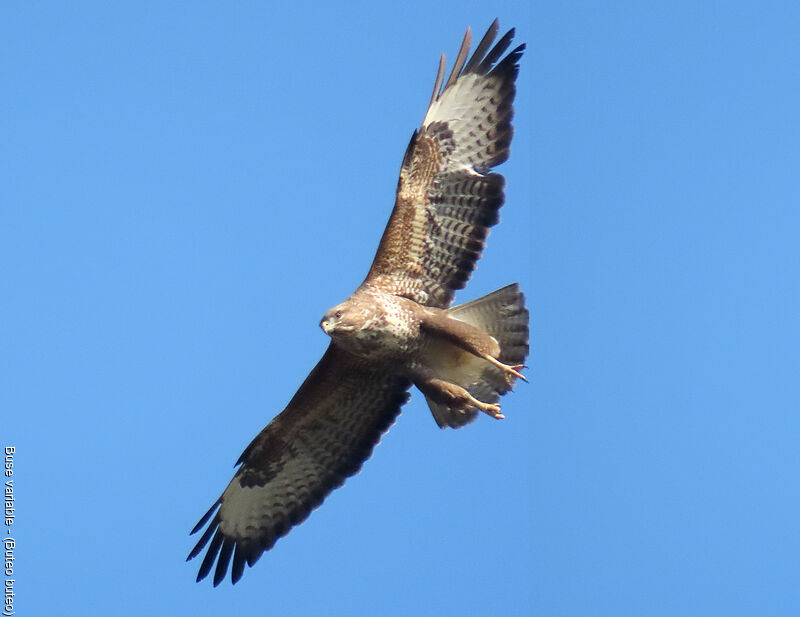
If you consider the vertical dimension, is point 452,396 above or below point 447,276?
below

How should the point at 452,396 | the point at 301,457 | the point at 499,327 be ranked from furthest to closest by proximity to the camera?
the point at 301,457 → the point at 499,327 → the point at 452,396

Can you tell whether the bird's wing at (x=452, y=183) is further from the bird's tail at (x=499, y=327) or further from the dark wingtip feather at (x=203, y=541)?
the dark wingtip feather at (x=203, y=541)

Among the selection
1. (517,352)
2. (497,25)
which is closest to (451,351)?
(517,352)

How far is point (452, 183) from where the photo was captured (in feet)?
34.0

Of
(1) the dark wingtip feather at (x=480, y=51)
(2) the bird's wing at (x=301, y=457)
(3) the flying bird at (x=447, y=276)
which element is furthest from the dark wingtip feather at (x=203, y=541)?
(1) the dark wingtip feather at (x=480, y=51)

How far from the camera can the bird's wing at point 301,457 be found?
35.1 feet

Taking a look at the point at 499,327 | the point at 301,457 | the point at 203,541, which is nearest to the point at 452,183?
the point at 499,327

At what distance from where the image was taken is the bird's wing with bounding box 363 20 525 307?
33.9 feet

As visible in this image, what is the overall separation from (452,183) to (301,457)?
6.68 ft

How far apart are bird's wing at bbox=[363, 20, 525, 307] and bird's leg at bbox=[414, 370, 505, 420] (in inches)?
20.9

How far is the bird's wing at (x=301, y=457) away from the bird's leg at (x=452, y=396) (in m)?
0.52

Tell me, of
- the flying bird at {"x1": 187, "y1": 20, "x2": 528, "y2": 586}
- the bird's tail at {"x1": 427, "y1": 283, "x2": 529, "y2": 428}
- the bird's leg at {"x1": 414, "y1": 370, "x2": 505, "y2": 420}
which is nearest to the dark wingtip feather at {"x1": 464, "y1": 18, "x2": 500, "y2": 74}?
the flying bird at {"x1": 187, "y1": 20, "x2": 528, "y2": 586}

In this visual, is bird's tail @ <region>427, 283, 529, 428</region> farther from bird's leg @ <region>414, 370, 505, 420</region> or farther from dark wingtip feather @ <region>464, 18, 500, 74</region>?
dark wingtip feather @ <region>464, 18, 500, 74</region>

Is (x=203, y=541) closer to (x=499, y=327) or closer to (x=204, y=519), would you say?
(x=204, y=519)
